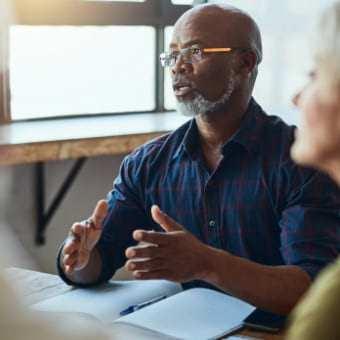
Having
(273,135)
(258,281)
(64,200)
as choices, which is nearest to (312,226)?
(258,281)

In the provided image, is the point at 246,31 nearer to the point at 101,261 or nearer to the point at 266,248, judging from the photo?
the point at 266,248

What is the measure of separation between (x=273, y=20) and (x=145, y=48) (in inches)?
22.5

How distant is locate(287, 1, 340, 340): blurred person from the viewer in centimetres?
81

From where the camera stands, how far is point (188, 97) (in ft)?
6.57

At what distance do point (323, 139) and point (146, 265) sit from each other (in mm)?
590

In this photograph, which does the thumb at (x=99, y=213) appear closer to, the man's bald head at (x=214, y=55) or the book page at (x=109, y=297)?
the book page at (x=109, y=297)

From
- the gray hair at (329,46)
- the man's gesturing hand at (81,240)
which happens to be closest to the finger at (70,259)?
the man's gesturing hand at (81,240)

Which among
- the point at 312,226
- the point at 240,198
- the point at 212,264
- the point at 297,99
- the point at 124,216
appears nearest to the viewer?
the point at 297,99

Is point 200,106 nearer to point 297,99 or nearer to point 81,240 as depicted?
point 81,240

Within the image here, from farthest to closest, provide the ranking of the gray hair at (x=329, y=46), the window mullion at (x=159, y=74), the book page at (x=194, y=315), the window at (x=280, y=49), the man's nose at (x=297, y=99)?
the window mullion at (x=159, y=74), the window at (x=280, y=49), the book page at (x=194, y=315), the man's nose at (x=297, y=99), the gray hair at (x=329, y=46)

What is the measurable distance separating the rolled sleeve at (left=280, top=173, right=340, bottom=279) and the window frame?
1388 millimetres

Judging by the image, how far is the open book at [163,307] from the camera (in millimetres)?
1388

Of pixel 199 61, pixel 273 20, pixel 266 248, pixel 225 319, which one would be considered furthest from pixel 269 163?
pixel 273 20

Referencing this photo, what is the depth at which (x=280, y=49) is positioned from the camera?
11.2ft
